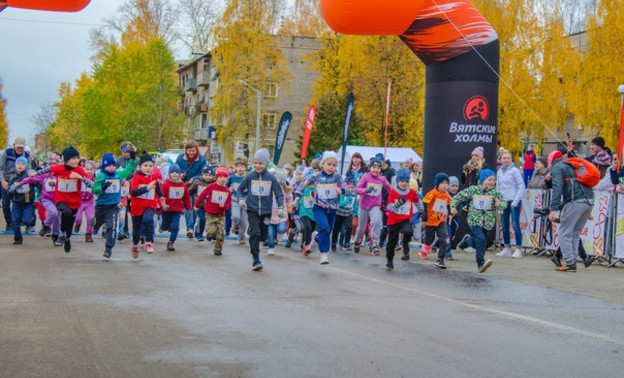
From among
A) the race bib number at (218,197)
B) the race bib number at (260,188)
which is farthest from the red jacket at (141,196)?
the race bib number at (260,188)

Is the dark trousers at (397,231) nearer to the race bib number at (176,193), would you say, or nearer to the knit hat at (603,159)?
the knit hat at (603,159)

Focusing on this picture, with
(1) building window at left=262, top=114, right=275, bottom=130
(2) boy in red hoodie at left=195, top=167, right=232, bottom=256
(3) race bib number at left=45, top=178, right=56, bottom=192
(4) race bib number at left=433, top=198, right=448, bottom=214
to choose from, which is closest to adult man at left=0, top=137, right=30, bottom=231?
(3) race bib number at left=45, top=178, right=56, bottom=192

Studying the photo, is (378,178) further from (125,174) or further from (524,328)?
(524,328)

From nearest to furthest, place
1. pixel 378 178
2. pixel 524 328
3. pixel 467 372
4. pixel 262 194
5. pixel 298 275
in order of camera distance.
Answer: pixel 467 372, pixel 524 328, pixel 298 275, pixel 262 194, pixel 378 178

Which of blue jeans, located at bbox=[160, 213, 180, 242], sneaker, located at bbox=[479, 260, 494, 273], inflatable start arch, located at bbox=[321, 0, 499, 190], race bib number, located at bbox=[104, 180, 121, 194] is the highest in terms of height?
inflatable start arch, located at bbox=[321, 0, 499, 190]

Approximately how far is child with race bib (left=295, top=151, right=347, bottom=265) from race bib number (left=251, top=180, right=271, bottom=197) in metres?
1.14

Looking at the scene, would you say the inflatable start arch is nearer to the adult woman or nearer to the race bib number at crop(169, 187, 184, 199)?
the adult woman

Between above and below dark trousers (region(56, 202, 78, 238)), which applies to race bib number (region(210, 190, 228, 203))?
above

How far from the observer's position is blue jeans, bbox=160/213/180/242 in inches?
669

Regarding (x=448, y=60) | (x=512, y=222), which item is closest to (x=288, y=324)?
(x=512, y=222)

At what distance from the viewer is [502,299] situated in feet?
35.5

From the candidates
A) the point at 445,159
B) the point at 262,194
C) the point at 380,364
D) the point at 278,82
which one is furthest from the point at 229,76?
the point at 380,364

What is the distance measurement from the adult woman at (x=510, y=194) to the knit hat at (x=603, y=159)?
2.10 meters

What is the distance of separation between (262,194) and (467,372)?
868 cm
